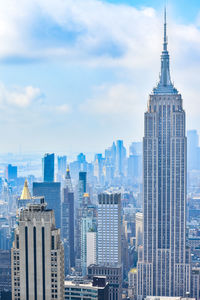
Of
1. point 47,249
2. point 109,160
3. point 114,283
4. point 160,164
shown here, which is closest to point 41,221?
point 47,249

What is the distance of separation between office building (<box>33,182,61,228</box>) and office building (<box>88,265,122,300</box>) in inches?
229

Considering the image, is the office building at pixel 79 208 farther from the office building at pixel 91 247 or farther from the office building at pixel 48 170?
the office building at pixel 48 170

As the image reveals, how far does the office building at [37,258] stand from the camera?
23.0ft

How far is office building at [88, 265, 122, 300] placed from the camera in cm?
1334

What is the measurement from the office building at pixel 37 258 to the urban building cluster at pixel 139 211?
4.89 meters

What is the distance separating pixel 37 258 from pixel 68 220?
13.0m

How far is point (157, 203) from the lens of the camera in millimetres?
18578

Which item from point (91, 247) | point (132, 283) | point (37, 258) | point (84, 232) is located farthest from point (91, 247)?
point (37, 258)

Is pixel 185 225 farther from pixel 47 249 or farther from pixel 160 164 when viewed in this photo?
pixel 47 249

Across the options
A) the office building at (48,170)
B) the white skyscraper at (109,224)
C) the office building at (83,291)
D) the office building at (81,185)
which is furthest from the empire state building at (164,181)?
the office building at (83,291)

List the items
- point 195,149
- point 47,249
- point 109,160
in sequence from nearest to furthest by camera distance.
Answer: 1. point 47,249
2. point 195,149
3. point 109,160

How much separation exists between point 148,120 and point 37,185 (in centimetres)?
432

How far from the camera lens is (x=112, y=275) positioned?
13578 mm

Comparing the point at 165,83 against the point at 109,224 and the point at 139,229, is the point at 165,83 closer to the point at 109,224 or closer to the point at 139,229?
the point at 139,229
